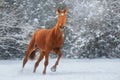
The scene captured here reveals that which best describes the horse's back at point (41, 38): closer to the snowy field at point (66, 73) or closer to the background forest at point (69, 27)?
the snowy field at point (66, 73)

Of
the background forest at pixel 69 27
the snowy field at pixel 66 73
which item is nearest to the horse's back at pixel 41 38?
the snowy field at pixel 66 73

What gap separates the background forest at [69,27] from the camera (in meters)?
20.6

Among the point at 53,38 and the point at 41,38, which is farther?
the point at 41,38

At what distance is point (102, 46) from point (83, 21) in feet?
5.15

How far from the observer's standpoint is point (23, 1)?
21062mm

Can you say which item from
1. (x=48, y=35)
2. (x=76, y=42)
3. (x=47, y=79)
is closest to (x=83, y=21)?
(x=76, y=42)

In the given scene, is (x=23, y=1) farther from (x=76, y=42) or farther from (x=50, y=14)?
(x=76, y=42)

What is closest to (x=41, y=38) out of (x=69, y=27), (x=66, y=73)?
(x=66, y=73)

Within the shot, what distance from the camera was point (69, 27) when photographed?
68.3ft

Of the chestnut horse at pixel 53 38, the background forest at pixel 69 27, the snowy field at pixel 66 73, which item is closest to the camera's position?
the snowy field at pixel 66 73

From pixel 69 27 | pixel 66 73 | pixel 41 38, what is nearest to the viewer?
pixel 66 73

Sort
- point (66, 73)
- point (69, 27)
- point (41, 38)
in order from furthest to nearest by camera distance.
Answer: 1. point (69, 27)
2. point (41, 38)
3. point (66, 73)

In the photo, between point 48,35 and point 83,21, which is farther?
point 83,21

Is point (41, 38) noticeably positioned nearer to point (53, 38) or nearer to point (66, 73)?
point (53, 38)
